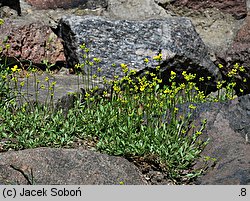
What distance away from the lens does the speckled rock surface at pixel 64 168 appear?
11.6 feet

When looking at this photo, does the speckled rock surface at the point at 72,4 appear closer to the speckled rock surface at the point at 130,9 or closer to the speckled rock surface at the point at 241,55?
the speckled rock surface at the point at 130,9

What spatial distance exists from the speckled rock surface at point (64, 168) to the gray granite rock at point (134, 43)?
159cm

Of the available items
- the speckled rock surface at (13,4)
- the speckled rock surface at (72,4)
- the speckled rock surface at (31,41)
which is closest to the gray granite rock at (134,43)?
the speckled rock surface at (31,41)

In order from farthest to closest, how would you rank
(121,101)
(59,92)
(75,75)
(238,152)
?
(75,75) < (59,92) < (121,101) < (238,152)

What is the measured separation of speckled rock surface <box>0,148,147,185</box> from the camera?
3.52m

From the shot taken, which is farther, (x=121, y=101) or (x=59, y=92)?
(x=59, y=92)

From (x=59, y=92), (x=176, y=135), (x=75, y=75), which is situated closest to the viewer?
(x=176, y=135)

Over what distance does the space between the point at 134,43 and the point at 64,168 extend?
2.01 m

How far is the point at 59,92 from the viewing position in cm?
470

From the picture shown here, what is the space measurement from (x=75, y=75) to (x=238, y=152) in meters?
1.93

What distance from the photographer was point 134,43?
17.7 feet

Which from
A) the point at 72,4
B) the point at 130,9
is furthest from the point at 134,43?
the point at 72,4
